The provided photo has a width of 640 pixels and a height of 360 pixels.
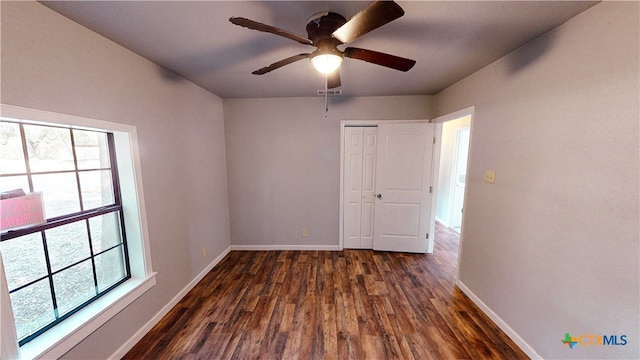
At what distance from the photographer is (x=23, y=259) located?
46.7 inches

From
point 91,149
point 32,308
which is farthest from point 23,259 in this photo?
point 91,149

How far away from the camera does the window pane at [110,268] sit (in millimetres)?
1610

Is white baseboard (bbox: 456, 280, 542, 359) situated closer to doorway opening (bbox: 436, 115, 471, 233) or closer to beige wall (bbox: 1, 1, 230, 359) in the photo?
doorway opening (bbox: 436, 115, 471, 233)

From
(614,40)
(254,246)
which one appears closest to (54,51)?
(254,246)

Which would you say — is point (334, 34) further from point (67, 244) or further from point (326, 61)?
point (67, 244)

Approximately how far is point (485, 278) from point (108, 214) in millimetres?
3378

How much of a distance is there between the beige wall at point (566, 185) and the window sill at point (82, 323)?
122 inches

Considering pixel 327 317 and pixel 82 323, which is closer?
pixel 82 323

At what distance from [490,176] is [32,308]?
3.48 meters

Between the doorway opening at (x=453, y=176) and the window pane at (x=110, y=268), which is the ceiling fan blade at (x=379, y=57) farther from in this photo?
the doorway opening at (x=453, y=176)

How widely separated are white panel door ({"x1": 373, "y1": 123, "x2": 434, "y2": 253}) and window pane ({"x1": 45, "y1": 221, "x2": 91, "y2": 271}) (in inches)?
122

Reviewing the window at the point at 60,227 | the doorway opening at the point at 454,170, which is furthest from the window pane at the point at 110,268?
the doorway opening at the point at 454,170

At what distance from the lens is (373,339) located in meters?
1.73

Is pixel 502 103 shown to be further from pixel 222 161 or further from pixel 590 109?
pixel 222 161
